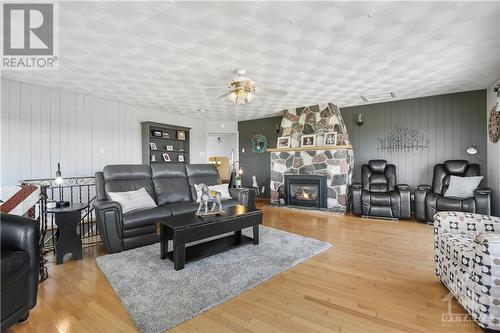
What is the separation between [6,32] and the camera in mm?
2398

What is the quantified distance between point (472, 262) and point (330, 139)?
410cm

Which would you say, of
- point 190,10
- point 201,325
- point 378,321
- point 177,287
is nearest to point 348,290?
point 378,321

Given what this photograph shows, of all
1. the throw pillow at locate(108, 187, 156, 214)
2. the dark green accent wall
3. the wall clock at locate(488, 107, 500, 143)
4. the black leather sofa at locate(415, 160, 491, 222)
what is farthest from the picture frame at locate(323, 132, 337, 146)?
the throw pillow at locate(108, 187, 156, 214)

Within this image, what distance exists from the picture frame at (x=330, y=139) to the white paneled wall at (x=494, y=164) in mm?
2593

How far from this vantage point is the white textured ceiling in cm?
213

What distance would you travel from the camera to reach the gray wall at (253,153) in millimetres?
7098

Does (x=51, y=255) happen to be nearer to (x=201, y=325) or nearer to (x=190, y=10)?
(x=201, y=325)

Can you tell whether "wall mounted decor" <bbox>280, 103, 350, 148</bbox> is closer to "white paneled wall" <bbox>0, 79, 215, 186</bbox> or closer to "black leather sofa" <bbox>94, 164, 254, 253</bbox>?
"black leather sofa" <bbox>94, 164, 254, 253</bbox>

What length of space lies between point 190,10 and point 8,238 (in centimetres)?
221

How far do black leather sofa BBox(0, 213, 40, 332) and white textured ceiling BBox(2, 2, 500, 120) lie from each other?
1805 mm

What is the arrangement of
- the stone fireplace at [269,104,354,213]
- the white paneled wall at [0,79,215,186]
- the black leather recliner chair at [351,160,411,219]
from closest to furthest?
the white paneled wall at [0,79,215,186]
the black leather recliner chair at [351,160,411,219]
the stone fireplace at [269,104,354,213]

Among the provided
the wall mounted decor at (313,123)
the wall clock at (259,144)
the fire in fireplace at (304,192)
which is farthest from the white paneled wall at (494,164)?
the wall clock at (259,144)

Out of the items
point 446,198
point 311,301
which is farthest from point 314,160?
point 311,301

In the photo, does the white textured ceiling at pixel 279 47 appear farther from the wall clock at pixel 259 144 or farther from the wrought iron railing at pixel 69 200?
the wall clock at pixel 259 144
